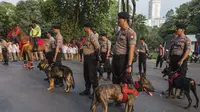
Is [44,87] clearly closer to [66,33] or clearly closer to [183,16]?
[66,33]

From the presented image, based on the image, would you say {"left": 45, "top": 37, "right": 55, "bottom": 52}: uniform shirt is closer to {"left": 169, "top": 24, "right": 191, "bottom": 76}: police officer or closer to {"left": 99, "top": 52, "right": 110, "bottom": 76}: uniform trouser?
{"left": 99, "top": 52, "right": 110, "bottom": 76}: uniform trouser

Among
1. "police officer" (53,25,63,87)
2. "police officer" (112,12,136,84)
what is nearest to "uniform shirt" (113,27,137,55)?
"police officer" (112,12,136,84)

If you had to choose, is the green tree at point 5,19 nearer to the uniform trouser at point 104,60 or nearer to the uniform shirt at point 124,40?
the uniform trouser at point 104,60

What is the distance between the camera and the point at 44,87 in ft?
26.1

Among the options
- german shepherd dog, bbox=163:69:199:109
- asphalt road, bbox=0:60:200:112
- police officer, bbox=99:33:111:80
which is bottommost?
asphalt road, bbox=0:60:200:112

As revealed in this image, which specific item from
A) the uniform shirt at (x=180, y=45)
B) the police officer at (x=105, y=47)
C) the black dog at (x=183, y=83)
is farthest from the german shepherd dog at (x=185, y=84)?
the police officer at (x=105, y=47)

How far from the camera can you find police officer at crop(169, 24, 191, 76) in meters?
6.44

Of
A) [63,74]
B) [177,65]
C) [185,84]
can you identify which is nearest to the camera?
[185,84]

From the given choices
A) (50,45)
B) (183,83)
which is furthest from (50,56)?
(183,83)

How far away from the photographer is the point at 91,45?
6477 millimetres

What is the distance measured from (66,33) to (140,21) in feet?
97.8

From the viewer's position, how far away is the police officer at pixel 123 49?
4.94m

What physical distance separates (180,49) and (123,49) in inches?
89.5

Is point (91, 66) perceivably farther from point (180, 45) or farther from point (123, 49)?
point (180, 45)
